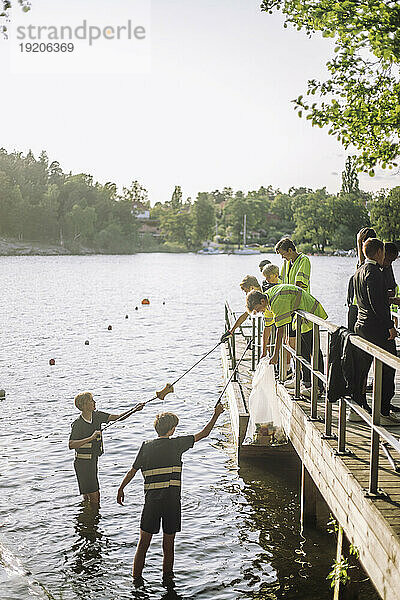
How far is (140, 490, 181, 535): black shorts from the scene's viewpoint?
22.4ft

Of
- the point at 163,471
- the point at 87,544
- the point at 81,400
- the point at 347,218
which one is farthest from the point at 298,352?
the point at 347,218

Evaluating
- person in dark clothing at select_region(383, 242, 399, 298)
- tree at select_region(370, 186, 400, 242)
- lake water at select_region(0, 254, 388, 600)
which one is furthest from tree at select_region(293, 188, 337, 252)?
person in dark clothing at select_region(383, 242, 399, 298)

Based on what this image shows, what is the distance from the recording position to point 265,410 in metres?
9.39

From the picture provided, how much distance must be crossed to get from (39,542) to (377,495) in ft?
16.4

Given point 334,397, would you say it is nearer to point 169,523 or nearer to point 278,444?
point 169,523

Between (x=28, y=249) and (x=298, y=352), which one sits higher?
(x=28, y=249)

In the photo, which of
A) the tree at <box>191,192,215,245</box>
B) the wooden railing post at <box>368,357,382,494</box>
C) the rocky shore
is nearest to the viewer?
the wooden railing post at <box>368,357,382,494</box>

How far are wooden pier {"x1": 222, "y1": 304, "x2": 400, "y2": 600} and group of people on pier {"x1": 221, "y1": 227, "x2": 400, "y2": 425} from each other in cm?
36

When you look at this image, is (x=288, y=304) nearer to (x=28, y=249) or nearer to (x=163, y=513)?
(x=163, y=513)

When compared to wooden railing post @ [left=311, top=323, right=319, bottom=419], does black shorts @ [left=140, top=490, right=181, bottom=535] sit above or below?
below

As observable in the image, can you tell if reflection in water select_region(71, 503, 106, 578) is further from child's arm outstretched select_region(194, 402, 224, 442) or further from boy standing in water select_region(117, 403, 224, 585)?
child's arm outstretched select_region(194, 402, 224, 442)

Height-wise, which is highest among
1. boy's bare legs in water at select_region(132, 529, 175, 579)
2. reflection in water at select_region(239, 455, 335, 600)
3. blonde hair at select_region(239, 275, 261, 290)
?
blonde hair at select_region(239, 275, 261, 290)

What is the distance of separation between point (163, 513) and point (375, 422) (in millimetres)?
2465

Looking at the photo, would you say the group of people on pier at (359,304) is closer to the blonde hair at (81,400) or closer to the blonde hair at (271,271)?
the blonde hair at (271,271)
